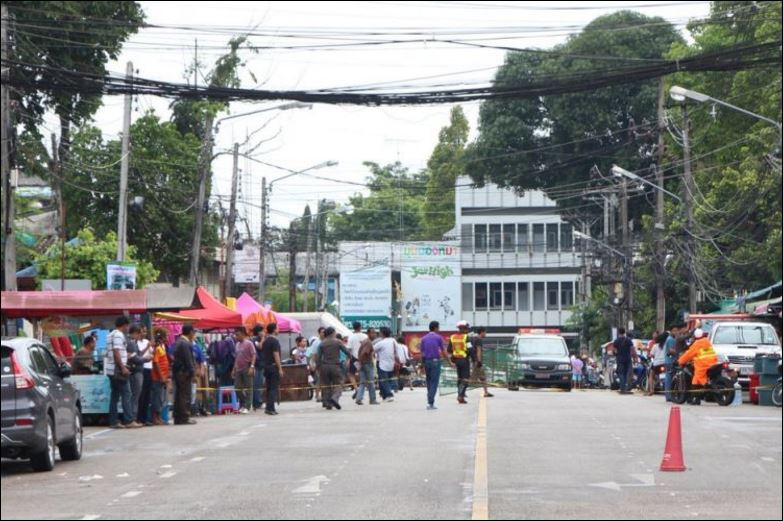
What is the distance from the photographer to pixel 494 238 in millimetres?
93688

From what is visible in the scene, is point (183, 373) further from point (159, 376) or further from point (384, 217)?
point (384, 217)

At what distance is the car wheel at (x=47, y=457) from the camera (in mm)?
17172

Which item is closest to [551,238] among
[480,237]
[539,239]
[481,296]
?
[539,239]

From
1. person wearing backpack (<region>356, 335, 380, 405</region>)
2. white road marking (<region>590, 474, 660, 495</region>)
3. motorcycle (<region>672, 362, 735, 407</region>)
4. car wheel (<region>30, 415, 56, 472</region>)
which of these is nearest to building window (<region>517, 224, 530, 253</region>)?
motorcycle (<region>672, 362, 735, 407</region>)

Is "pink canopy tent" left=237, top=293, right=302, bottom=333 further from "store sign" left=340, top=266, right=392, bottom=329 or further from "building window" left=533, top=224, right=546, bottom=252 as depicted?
"building window" left=533, top=224, right=546, bottom=252

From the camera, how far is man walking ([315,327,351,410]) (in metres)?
30.1

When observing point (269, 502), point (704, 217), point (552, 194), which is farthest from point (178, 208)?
point (269, 502)

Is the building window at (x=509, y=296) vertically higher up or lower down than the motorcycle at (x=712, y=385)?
higher up

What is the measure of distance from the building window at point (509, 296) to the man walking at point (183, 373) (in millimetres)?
69115

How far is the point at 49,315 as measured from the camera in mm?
26594

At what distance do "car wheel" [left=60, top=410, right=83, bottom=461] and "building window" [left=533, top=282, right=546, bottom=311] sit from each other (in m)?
76.8

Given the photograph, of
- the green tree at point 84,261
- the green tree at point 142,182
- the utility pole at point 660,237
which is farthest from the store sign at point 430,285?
the green tree at point 84,261

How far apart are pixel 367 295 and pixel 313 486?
7794 centimetres

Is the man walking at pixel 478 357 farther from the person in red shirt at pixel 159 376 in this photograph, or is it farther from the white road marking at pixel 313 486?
the white road marking at pixel 313 486
